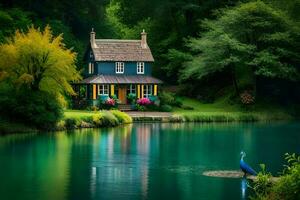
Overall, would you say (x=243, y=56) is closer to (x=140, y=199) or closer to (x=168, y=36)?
(x=168, y=36)

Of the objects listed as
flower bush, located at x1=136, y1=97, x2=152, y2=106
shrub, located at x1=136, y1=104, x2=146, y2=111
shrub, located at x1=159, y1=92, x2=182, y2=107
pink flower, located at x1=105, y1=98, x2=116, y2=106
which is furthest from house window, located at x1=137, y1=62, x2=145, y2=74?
pink flower, located at x1=105, y1=98, x2=116, y2=106

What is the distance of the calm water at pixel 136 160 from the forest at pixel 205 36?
10.4m

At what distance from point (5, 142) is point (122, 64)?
31.7m

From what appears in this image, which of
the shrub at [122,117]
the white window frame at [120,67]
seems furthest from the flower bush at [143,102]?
the shrub at [122,117]

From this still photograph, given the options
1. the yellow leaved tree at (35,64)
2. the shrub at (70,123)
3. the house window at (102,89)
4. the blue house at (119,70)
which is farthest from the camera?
the blue house at (119,70)

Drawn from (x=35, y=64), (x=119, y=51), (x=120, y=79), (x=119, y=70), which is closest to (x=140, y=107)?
(x=120, y=79)

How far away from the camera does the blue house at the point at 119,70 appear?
7594 cm

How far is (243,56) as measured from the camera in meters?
74.7

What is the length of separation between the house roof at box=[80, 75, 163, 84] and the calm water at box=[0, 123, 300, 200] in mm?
15160

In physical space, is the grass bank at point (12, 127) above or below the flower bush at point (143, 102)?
below

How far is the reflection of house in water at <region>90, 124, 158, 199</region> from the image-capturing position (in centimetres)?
2968

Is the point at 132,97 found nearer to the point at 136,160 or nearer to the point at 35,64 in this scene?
the point at 35,64

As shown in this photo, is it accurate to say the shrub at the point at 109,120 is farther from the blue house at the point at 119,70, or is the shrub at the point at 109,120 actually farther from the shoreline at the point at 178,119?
the blue house at the point at 119,70

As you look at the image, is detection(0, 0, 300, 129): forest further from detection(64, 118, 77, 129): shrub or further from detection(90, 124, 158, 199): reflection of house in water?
detection(90, 124, 158, 199): reflection of house in water
